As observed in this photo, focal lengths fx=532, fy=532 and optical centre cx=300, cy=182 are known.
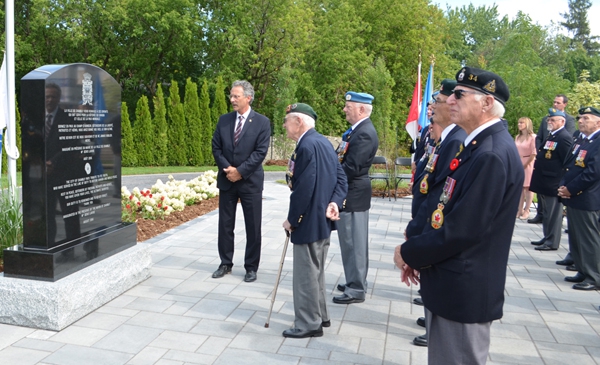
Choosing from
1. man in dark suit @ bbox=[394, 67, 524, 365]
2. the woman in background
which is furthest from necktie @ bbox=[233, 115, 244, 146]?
the woman in background

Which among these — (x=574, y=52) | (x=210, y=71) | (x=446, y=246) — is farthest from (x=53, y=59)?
(x=574, y=52)

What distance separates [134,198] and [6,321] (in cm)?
485

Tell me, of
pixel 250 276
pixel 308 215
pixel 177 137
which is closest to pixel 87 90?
pixel 308 215

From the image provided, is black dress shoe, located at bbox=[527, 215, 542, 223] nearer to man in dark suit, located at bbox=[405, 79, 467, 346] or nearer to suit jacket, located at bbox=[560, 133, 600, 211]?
suit jacket, located at bbox=[560, 133, 600, 211]

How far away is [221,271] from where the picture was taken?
19.6ft

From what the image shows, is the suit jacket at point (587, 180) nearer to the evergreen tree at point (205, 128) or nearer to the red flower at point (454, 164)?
the red flower at point (454, 164)

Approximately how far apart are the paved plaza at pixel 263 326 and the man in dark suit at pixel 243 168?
364mm

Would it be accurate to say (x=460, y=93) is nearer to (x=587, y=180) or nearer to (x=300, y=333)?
(x=300, y=333)

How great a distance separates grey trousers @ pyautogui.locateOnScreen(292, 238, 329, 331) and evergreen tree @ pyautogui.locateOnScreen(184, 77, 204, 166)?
19751mm

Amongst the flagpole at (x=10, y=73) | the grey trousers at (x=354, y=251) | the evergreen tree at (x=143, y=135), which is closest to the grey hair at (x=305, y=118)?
the grey trousers at (x=354, y=251)

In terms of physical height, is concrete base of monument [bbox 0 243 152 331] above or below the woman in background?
below

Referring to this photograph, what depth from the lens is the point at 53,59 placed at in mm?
28781

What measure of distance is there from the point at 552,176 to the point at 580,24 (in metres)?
77.1

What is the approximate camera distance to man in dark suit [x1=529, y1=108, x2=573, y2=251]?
7.87 meters
